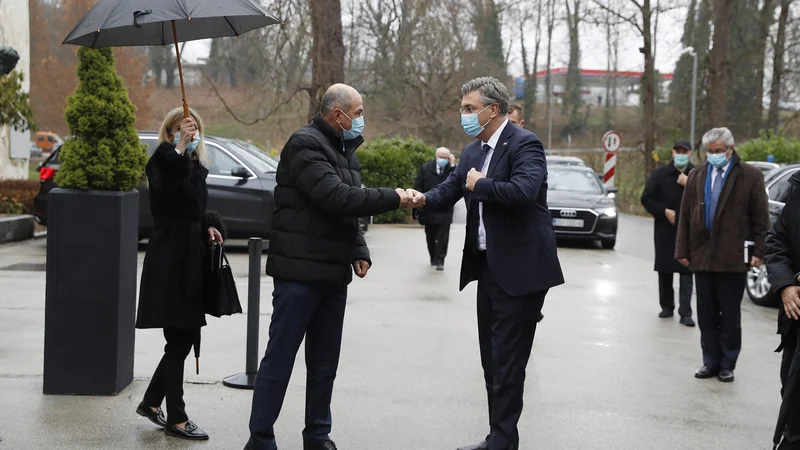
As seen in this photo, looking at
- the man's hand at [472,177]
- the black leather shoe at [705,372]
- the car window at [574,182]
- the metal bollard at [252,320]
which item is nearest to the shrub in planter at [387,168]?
the car window at [574,182]

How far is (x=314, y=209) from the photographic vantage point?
5.05m

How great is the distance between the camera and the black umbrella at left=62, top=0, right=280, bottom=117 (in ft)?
17.5

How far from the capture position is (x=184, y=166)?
17.5 feet

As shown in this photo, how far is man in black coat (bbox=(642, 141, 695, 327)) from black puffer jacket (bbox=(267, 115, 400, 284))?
5.93 metres

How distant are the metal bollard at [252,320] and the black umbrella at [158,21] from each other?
1438 mm

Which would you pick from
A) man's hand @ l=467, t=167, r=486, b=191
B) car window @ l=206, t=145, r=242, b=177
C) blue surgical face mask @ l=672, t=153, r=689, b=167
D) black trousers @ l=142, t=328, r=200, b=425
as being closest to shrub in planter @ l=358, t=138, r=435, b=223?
car window @ l=206, t=145, r=242, b=177

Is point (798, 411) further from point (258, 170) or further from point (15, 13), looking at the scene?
point (15, 13)

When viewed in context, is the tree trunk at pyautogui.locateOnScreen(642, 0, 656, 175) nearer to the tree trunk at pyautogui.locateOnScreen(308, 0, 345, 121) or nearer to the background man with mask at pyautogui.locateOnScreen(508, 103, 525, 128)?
the tree trunk at pyautogui.locateOnScreen(308, 0, 345, 121)

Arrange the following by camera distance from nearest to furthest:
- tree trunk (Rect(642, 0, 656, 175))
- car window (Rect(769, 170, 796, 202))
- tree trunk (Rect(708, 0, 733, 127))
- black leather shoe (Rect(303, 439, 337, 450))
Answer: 1. black leather shoe (Rect(303, 439, 337, 450))
2. car window (Rect(769, 170, 796, 202))
3. tree trunk (Rect(708, 0, 733, 127))
4. tree trunk (Rect(642, 0, 656, 175))

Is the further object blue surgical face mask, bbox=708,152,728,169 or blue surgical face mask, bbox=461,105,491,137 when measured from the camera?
blue surgical face mask, bbox=708,152,728,169

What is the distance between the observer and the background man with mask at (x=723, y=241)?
7.66 meters

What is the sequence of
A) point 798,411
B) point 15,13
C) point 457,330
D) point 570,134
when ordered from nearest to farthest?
point 798,411
point 457,330
point 15,13
point 570,134

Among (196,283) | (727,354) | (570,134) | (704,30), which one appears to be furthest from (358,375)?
(570,134)

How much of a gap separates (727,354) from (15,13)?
20.5 m
